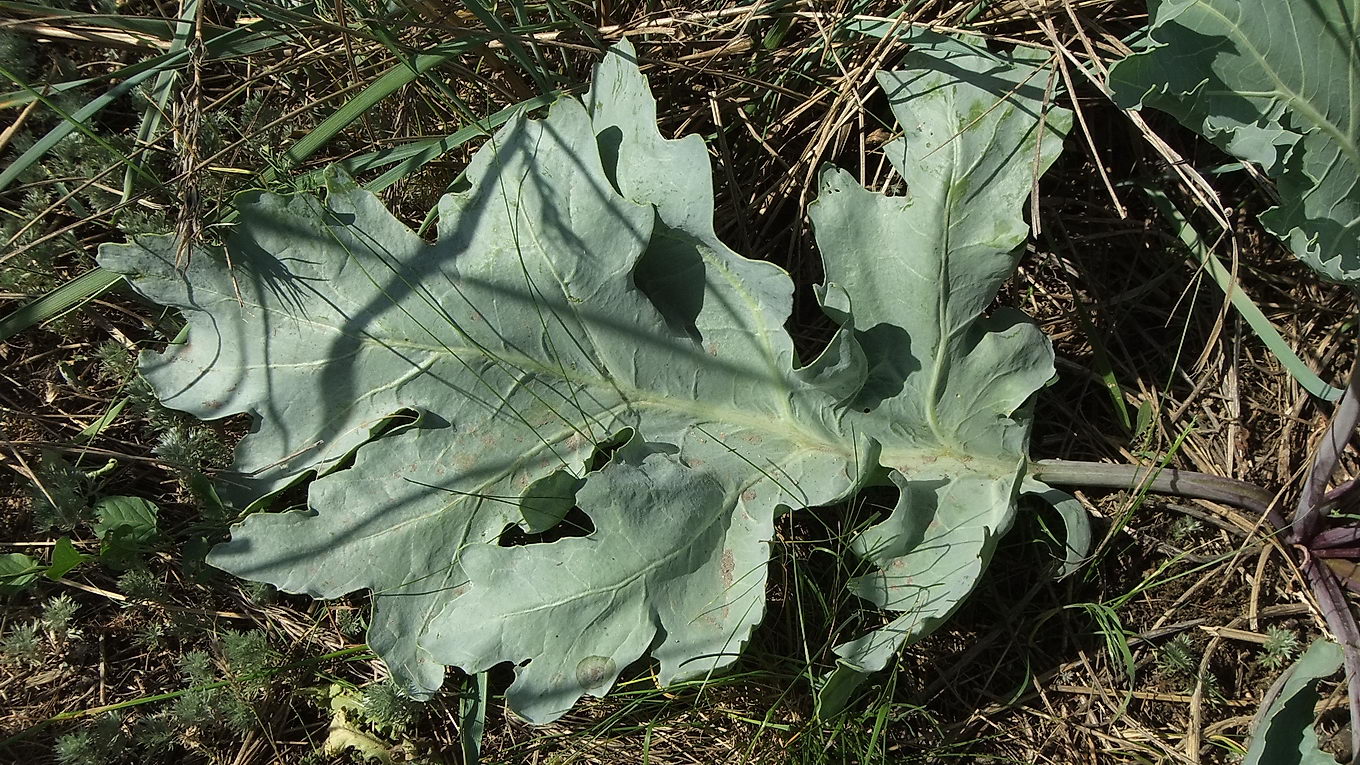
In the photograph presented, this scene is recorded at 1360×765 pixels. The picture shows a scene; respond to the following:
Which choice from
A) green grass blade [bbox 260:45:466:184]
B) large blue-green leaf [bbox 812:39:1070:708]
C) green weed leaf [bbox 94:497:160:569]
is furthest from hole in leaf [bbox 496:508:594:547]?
green grass blade [bbox 260:45:466:184]

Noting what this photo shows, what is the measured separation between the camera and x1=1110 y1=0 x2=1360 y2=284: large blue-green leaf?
1.66m

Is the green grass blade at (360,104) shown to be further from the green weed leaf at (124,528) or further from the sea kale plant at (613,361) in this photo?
the green weed leaf at (124,528)

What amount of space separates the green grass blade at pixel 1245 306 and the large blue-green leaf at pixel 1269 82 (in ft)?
1.22

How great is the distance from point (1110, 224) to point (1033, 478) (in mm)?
710

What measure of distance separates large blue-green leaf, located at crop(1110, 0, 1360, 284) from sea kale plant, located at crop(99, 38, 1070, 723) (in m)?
0.26

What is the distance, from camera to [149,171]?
2.38 m

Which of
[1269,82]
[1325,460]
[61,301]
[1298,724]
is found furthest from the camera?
[61,301]

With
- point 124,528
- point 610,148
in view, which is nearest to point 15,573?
point 124,528

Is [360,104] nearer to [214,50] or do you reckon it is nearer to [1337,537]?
[214,50]

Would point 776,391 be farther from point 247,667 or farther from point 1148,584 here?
point 247,667

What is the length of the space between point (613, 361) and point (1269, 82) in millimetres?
1297

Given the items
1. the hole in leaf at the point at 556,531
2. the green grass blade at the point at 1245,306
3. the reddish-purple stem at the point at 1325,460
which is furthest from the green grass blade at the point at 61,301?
the reddish-purple stem at the point at 1325,460

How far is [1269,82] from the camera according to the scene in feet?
5.55

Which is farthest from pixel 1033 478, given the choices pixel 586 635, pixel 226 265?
pixel 226 265
